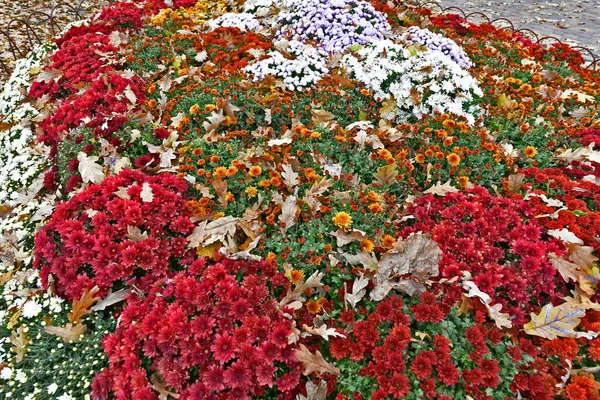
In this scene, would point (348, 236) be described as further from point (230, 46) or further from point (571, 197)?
point (230, 46)

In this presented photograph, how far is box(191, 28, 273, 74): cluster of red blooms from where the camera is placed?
4906 mm

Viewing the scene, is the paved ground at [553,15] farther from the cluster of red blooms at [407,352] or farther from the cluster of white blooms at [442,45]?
the cluster of red blooms at [407,352]

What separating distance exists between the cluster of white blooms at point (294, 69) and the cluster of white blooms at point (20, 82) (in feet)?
9.74

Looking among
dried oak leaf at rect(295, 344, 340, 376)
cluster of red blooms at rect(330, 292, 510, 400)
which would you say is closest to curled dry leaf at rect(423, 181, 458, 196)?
cluster of red blooms at rect(330, 292, 510, 400)

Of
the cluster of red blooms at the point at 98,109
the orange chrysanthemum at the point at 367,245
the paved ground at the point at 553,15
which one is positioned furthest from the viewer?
the paved ground at the point at 553,15

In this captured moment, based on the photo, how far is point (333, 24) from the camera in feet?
17.5

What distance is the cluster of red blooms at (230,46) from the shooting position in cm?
491

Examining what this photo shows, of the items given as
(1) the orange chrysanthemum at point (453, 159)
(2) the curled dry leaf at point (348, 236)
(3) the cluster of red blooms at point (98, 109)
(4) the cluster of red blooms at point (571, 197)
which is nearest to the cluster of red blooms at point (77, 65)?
(3) the cluster of red blooms at point (98, 109)

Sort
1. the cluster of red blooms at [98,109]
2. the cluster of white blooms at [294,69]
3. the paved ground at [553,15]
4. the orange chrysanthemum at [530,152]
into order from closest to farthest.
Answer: the orange chrysanthemum at [530,152], the cluster of red blooms at [98,109], the cluster of white blooms at [294,69], the paved ground at [553,15]

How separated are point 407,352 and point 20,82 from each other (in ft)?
19.7

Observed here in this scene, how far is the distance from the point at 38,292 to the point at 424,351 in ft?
8.30

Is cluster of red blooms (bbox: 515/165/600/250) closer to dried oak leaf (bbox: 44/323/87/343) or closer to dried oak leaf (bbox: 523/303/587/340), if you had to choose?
dried oak leaf (bbox: 523/303/587/340)

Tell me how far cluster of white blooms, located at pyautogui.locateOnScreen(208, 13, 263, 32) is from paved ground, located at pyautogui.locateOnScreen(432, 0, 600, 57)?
23.1 ft

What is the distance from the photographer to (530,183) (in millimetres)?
3188
